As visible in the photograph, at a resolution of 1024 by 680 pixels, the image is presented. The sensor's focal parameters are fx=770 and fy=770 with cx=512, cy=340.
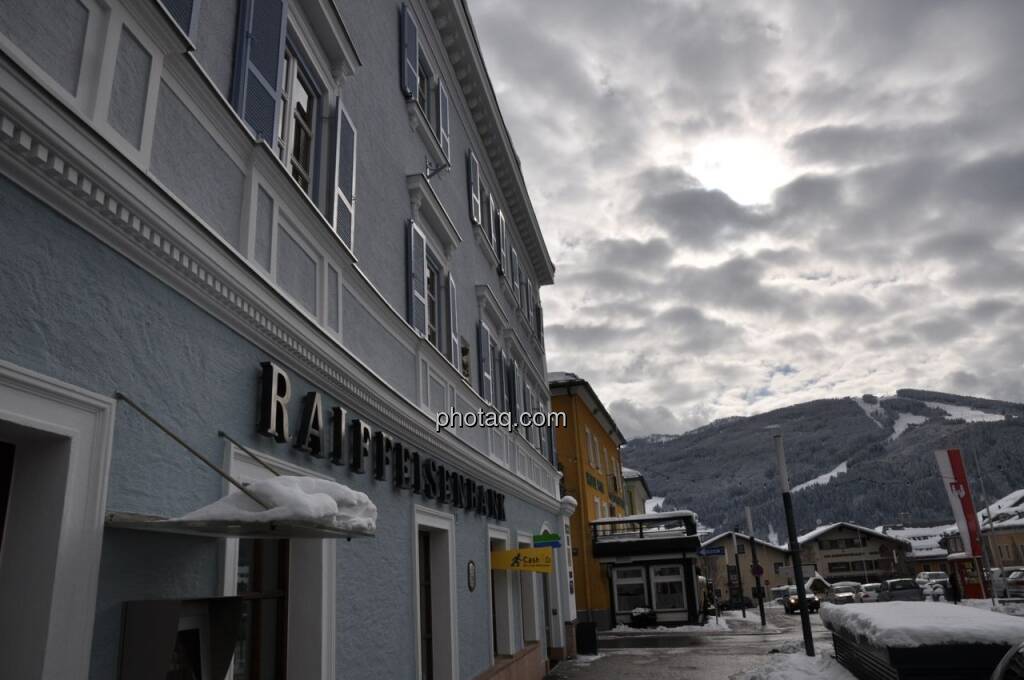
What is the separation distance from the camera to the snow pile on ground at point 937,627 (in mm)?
7914

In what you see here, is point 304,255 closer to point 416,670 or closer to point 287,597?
point 287,597

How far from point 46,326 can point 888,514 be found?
179550 millimetres

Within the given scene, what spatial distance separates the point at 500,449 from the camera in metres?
13.2

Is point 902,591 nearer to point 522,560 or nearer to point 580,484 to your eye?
point 580,484

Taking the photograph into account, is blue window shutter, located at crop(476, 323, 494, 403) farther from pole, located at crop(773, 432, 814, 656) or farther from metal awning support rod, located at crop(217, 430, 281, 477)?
metal awning support rod, located at crop(217, 430, 281, 477)

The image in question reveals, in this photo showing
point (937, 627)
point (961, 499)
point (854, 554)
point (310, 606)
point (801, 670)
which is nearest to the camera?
point (310, 606)

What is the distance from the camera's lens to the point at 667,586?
31.9 meters

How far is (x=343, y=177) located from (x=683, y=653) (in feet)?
57.6

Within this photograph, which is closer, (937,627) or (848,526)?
(937,627)

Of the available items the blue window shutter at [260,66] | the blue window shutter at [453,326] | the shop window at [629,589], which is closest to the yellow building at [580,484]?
the shop window at [629,589]

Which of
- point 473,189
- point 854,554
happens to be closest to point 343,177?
point 473,189

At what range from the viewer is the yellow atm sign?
11.9 m

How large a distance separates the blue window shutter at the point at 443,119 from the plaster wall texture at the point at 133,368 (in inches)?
272

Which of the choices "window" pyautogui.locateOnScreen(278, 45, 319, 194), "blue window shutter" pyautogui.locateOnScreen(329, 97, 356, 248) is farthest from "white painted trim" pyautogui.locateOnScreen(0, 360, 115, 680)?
"blue window shutter" pyautogui.locateOnScreen(329, 97, 356, 248)
